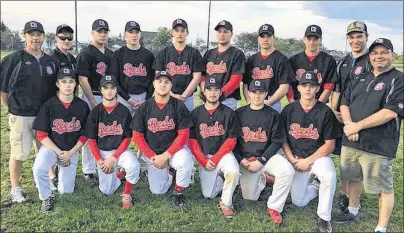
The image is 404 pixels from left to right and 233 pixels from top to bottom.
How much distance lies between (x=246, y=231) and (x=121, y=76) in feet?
8.86

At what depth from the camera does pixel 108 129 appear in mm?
4738

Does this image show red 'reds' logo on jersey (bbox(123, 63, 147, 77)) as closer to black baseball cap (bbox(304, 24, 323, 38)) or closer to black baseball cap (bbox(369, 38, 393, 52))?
black baseball cap (bbox(304, 24, 323, 38))

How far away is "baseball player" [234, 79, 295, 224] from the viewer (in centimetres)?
436

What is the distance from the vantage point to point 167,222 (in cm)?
410

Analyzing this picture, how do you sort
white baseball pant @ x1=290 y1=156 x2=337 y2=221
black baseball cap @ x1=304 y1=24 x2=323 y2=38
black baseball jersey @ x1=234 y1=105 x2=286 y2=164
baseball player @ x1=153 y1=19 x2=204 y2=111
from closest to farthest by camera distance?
white baseball pant @ x1=290 y1=156 x2=337 y2=221
black baseball jersey @ x1=234 y1=105 x2=286 y2=164
black baseball cap @ x1=304 y1=24 x2=323 y2=38
baseball player @ x1=153 y1=19 x2=204 y2=111

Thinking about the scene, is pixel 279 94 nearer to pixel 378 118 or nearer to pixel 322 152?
pixel 322 152

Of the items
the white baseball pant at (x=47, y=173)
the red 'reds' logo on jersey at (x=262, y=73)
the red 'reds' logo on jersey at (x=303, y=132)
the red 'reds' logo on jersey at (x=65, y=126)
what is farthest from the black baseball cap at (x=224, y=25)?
the white baseball pant at (x=47, y=173)

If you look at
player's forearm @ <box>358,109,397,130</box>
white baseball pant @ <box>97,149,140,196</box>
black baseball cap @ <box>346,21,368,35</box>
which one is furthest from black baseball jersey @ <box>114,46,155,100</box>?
player's forearm @ <box>358,109,397,130</box>

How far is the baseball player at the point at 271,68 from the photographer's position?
503cm

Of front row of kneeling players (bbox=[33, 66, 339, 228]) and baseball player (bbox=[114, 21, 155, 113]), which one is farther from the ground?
baseball player (bbox=[114, 21, 155, 113])

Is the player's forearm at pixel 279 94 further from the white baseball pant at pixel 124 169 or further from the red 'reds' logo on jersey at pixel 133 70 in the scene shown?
the white baseball pant at pixel 124 169

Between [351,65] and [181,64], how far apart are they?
2.20 metres

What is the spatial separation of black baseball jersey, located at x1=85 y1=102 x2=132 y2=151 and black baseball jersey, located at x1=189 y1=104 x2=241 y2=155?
86cm

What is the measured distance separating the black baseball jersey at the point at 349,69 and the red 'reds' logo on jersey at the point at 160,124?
6.93ft
